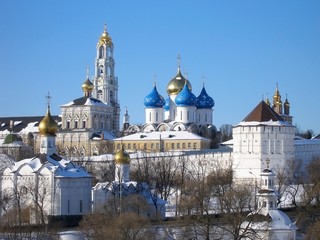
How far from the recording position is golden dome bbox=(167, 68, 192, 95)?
246 ft

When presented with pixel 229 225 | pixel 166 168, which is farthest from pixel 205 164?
pixel 229 225

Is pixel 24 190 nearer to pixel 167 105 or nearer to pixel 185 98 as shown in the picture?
pixel 185 98

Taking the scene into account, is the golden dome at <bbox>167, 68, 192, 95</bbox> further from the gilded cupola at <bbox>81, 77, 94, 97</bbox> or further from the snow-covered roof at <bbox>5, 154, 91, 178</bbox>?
the snow-covered roof at <bbox>5, 154, 91, 178</bbox>

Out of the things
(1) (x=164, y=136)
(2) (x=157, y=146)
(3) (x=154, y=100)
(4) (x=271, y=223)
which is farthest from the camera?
(3) (x=154, y=100)

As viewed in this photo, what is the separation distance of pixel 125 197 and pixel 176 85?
3439 cm

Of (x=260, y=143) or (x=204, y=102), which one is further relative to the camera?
(x=204, y=102)

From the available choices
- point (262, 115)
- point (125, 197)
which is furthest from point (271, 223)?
point (262, 115)

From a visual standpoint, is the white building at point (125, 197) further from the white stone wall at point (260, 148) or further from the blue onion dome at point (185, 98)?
A: the blue onion dome at point (185, 98)

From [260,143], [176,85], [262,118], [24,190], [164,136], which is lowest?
[24,190]

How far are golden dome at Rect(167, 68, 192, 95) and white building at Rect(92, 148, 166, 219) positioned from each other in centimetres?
3051

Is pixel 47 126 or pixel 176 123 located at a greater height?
pixel 176 123

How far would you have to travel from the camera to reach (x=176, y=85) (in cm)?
7512

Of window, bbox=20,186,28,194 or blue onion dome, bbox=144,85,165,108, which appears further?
blue onion dome, bbox=144,85,165,108

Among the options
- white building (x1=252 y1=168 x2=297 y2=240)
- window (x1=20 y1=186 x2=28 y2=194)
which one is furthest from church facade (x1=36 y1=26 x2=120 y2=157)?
white building (x1=252 y1=168 x2=297 y2=240)
